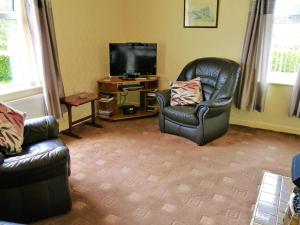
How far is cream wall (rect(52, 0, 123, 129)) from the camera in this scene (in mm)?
3646

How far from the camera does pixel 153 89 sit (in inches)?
178

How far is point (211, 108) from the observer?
3.21 metres

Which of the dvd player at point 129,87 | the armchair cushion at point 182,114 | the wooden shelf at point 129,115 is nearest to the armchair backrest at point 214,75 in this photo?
the armchair cushion at point 182,114

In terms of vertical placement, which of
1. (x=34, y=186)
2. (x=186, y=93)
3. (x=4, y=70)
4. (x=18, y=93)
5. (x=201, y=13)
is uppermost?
(x=201, y=13)

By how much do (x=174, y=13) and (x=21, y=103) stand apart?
8.77 feet

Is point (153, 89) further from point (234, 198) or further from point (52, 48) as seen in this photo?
point (234, 198)

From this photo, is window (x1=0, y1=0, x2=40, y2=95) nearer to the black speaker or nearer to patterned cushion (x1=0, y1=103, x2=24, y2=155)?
patterned cushion (x1=0, y1=103, x2=24, y2=155)

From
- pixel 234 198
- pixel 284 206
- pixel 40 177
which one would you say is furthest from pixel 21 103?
pixel 284 206

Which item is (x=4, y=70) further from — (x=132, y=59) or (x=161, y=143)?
(x=161, y=143)

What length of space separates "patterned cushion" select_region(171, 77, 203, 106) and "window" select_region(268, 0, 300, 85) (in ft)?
3.49

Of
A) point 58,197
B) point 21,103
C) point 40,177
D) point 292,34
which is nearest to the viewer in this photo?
point 40,177

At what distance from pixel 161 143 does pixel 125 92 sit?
128 cm

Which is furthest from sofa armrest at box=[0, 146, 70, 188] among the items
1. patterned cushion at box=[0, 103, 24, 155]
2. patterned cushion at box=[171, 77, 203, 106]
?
patterned cushion at box=[171, 77, 203, 106]

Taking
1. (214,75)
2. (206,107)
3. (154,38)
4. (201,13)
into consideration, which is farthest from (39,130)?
(201,13)
